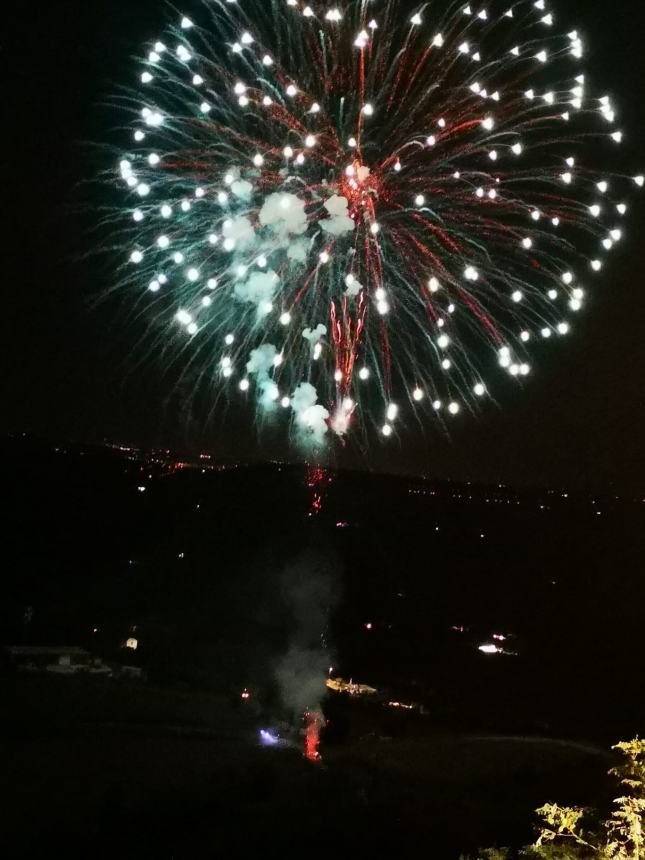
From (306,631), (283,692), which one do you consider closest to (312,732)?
(283,692)

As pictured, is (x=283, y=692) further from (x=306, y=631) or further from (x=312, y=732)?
(x=306, y=631)

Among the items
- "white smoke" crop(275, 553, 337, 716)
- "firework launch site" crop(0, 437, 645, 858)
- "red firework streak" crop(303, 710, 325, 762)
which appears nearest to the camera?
"firework launch site" crop(0, 437, 645, 858)

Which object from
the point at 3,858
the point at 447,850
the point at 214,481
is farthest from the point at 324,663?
the point at 214,481

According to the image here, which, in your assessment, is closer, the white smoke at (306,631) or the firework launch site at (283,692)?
the firework launch site at (283,692)

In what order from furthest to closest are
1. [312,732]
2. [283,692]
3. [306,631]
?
1. [306,631]
2. [283,692]
3. [312,732]

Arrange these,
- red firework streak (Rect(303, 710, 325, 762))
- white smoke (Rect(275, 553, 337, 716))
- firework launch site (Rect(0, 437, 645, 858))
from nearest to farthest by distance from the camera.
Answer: firework launch site (Rect(0, 437, 645, 858))
red firework streak (Rect(303, 710, 325, 762))
white smoke (Rect(275, 553, 337, 716))
